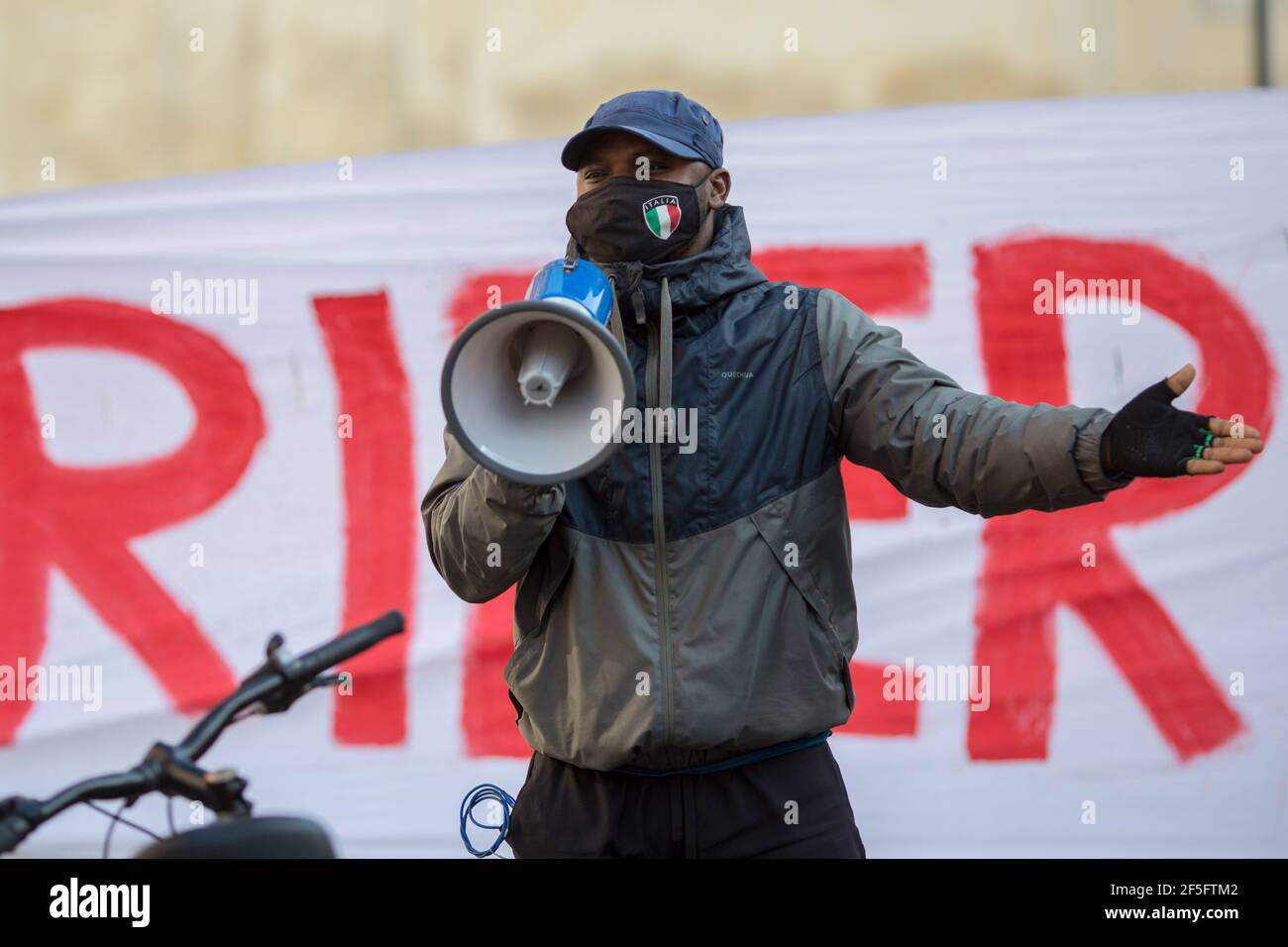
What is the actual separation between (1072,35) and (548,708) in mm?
2343

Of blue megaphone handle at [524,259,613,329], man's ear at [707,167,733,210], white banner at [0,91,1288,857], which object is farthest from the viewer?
white banner at [0,91,1288,857]

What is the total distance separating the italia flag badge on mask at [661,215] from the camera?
2133mm

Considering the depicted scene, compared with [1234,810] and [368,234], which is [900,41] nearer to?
[368,234]

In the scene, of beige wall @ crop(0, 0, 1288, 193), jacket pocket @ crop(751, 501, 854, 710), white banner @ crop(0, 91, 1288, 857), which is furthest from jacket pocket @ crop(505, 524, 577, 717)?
beige wall @ crop(0, 0, 1288, 193)

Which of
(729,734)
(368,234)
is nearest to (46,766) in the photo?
(368,234)

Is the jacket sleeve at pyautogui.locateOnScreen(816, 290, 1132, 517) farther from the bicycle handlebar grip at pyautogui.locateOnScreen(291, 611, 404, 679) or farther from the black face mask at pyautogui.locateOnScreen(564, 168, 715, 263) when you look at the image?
the bicycle handlebar grip at pyautogui.locateOnScreen(291, 611, 404, 679)

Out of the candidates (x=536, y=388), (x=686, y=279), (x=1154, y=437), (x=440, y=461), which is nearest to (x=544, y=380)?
(x=536, y=388)

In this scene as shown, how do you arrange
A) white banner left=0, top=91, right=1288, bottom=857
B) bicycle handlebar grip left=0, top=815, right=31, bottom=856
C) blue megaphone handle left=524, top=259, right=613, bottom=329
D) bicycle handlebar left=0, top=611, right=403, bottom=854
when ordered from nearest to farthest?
bicycle handlebar grip left=0, top=815, right=31, bottom=856 < bicycle handlebar left=0, top=611, right=403, bottom=854 < blue megaphone handle left=524, top=259, right=613, bottom=329 < white banner left=0, top=91, right=1288, bottom=857

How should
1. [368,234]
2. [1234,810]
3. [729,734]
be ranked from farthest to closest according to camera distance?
[368,234], [1234,810], [729,734]

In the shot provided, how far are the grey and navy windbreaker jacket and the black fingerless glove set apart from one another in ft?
0.27

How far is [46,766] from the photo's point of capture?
3.56m

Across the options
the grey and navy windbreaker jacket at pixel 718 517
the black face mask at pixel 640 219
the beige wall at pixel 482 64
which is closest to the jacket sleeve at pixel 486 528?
the grey and navy windbreaker jacket at pixel 718 517

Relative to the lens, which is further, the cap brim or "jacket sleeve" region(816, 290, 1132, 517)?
the cap brim

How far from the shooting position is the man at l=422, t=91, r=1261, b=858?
200cm
